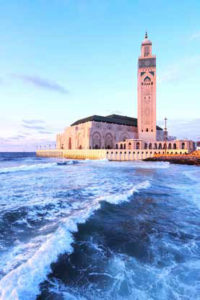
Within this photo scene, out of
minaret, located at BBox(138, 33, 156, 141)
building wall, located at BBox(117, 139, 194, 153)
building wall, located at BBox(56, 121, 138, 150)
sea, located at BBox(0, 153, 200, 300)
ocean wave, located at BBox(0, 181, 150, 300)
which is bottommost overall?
sea, located at BBox(0, 153, 200, 300)

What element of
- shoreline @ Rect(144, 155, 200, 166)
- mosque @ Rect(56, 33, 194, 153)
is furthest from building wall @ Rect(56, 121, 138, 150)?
shoreline @ Rect(144, 155, 200, 166)

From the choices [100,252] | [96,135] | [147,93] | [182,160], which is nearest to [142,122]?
[147,93]

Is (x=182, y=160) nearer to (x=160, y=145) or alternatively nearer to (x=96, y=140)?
(x=160, y=145)

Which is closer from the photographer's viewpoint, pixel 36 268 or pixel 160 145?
pixel 36 268

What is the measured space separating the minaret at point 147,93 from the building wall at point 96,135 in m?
8.91

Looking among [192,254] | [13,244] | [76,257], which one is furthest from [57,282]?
[192,254]

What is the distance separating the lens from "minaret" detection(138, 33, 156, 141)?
7338 cm

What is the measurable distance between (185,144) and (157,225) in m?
66.4

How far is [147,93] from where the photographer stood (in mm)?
73688

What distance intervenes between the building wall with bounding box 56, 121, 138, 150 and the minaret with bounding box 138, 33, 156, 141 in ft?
29.2

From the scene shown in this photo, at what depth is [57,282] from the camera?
374cm

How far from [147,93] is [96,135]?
94.5 feet

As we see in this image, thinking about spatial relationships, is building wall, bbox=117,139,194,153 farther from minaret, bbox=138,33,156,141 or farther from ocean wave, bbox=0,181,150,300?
ocean wave, bbox=0,181,150,300

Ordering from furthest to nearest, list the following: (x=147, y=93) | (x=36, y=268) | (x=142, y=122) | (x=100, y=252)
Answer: (x=142, y=122)
(x=147, y=93)
(x=100, y=252)
(x=36, y=268)
